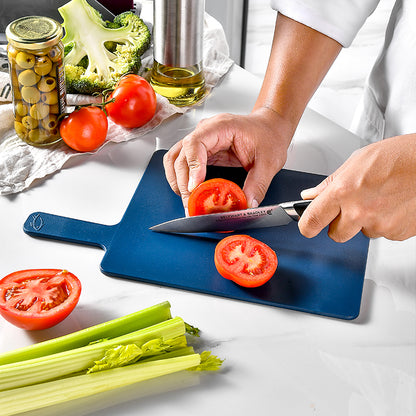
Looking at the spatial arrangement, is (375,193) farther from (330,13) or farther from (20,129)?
(20,129)

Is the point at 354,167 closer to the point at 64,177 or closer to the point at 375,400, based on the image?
the point at 375,400

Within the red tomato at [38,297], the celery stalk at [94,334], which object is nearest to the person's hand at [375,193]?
the celery stalk at [94,334]

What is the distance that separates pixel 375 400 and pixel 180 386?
0.29 m

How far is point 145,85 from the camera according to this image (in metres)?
1.51

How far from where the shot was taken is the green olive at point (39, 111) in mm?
1381

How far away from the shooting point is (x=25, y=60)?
1.32m

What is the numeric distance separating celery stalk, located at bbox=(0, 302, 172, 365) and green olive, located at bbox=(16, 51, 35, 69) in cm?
64

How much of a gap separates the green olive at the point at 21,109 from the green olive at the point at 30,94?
23mm

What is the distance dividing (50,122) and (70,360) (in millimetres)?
691

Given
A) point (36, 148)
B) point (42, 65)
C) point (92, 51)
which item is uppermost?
point (42, 65)

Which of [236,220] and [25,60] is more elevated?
[25,60]

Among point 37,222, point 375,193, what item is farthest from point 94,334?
point 375,193

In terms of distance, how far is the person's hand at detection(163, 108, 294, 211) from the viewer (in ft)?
4.24

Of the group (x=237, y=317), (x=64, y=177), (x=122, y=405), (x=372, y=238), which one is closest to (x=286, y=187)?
(x=372, y=238)
